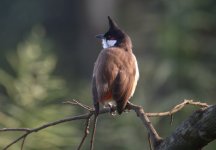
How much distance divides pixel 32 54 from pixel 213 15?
3.46 metres

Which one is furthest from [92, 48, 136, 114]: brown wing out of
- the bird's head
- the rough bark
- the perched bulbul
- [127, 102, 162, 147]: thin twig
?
the rough bark

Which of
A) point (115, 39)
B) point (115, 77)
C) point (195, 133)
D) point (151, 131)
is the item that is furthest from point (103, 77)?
point (195, 133)

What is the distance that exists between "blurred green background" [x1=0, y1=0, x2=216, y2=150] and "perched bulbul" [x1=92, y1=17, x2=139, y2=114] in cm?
215

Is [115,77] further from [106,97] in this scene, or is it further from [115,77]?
[106,97]

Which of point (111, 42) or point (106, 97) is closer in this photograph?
point (106, 97)

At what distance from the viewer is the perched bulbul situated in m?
3.96

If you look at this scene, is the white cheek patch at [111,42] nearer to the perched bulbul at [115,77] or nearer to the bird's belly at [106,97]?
the perched bulbul at [115,77]

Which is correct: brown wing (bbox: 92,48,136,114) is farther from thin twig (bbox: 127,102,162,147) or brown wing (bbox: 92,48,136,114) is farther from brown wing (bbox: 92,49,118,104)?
thin twig (bbox: 127,102,162,147)

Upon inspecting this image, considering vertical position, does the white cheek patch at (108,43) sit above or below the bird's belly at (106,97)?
above

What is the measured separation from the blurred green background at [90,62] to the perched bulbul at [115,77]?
2.15 metres

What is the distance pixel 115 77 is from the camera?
4141mm

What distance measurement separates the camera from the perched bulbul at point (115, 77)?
396 centimetres


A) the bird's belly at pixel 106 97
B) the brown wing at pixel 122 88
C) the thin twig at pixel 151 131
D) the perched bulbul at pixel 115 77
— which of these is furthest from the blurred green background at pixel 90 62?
the thin twig at pixel 151 131

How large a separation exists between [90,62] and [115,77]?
24.1 feet
